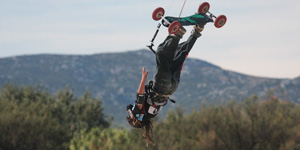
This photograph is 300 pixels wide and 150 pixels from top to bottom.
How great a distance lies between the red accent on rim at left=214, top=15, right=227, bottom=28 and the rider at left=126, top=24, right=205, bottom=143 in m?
0.57

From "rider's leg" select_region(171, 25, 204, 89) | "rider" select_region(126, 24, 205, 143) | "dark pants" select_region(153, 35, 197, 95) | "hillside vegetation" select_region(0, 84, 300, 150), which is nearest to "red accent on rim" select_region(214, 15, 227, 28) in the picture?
"rider" select_region(126, 24, 205, 143)

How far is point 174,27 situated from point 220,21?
1.24m

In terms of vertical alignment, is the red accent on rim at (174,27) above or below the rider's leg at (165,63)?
above

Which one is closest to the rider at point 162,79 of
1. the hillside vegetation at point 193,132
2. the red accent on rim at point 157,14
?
the red accent on rim at point 157,14

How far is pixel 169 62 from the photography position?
998 cm

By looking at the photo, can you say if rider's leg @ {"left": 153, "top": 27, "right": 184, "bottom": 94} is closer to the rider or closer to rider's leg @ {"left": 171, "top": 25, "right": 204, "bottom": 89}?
the rider

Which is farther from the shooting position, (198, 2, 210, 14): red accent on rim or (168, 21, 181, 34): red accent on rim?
(198, 2, 210, 14): red accent on rim

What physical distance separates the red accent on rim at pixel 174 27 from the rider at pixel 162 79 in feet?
0.84

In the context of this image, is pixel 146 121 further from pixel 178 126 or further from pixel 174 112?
pixel 174 112

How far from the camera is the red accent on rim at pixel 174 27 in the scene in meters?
8.99

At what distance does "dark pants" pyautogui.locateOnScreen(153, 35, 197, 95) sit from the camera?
973cm

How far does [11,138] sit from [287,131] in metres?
34.3

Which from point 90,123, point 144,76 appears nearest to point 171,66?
point 144,76

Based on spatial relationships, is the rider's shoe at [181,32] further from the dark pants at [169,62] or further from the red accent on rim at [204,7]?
the red accent on rim at [204,7]
